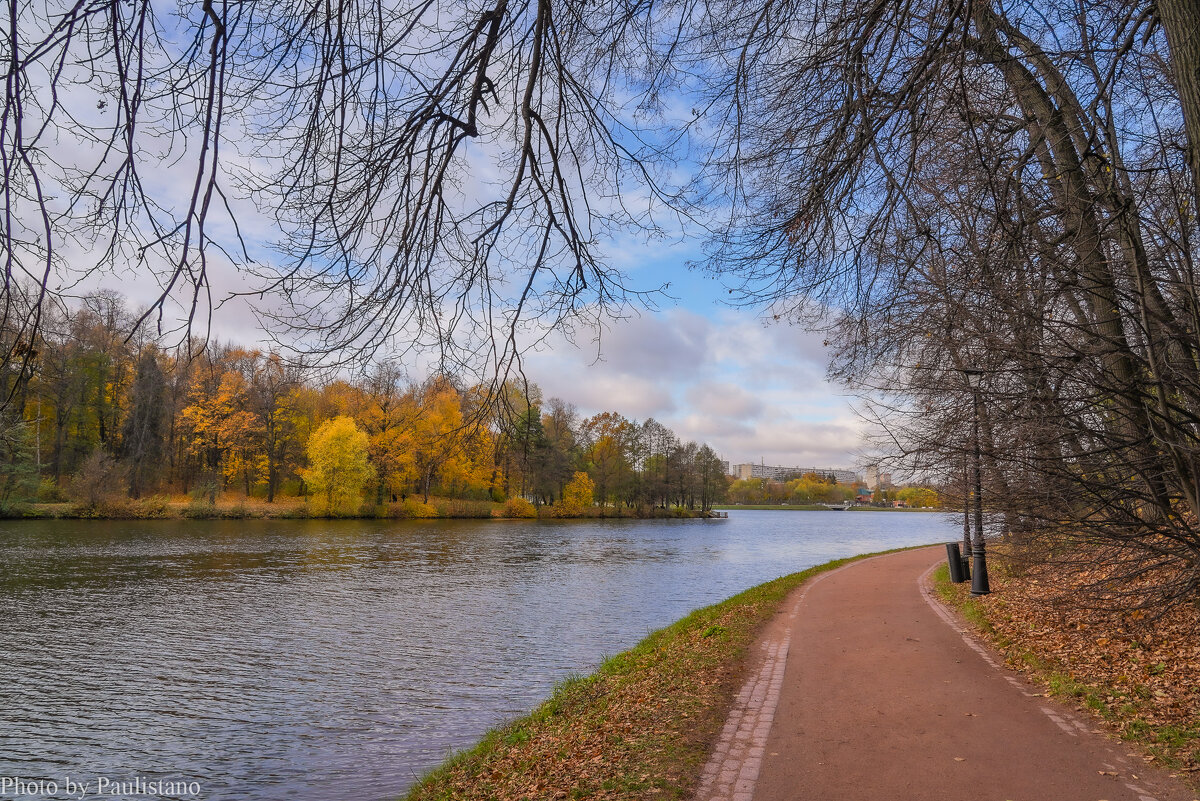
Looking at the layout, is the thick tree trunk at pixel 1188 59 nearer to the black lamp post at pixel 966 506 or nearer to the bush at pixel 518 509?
the black lamp post at pixel 966 506

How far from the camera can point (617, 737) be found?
6562 mm

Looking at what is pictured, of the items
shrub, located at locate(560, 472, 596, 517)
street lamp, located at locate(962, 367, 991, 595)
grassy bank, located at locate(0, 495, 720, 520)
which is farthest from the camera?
shrub, located at locate(560, 472, 596, 517)

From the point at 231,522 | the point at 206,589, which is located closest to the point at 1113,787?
the point at 206,589

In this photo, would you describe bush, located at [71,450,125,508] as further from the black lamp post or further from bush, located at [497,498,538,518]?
the black lamp post

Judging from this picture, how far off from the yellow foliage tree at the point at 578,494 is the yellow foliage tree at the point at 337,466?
86.0 feet

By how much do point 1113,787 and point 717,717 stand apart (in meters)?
3.26

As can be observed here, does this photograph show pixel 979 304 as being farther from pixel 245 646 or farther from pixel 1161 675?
pixel 245 646

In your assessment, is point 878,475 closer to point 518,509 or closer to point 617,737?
point 617,737

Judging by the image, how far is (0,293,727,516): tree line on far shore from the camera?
3.71 m

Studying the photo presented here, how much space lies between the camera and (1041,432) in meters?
7.40

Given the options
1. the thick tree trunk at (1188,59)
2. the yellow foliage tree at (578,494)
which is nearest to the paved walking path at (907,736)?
the thick tree trunk at (1188,59)

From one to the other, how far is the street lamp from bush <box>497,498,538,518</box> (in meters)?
55.5

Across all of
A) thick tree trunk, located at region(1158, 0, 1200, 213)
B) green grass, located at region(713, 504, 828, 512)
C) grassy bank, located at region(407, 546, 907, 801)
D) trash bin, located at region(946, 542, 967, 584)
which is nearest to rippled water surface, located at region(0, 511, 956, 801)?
grassy bank, located at region(407, 546, 907, 801)

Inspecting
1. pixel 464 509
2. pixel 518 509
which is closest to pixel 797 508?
pixel 518 509
